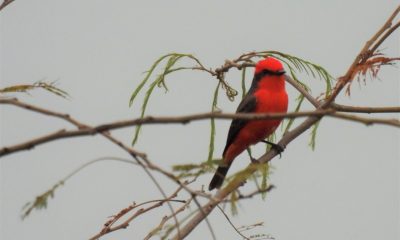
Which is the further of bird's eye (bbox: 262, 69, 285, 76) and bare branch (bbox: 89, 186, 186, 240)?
bird's eye (bbox: 262, 69, 285, 76)

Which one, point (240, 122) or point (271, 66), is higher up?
point (271, 66)

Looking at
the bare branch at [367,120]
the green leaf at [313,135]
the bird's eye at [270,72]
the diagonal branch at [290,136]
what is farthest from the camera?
the bird's eye at [270,72]

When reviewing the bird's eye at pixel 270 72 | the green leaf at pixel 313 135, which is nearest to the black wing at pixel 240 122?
the bird's eye at pixel 270 72

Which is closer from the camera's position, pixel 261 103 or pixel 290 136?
pixel 290 136

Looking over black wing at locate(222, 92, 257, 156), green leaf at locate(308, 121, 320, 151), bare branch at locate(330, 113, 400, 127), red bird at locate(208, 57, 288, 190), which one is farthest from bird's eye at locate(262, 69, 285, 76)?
bare branch at locate(330, 113, 400, 127)

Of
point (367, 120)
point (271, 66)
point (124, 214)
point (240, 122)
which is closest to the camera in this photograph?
point (367, 120)

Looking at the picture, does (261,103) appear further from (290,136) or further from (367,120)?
(367,120)

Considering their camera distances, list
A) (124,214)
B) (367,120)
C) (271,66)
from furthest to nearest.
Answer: (271,66) < (124,214) < (367,120)

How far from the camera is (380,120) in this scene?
1.29 m

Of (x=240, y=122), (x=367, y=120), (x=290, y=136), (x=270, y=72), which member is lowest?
(x=367, y=120)

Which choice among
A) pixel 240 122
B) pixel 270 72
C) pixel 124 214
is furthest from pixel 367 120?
pixel 240 122

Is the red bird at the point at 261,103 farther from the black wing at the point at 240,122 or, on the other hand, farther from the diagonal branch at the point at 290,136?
the diagonal branch at the point at 290,136

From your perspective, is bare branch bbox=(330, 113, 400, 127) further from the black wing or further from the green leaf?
the black wing

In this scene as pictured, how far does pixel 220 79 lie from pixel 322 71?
45 centimetres
